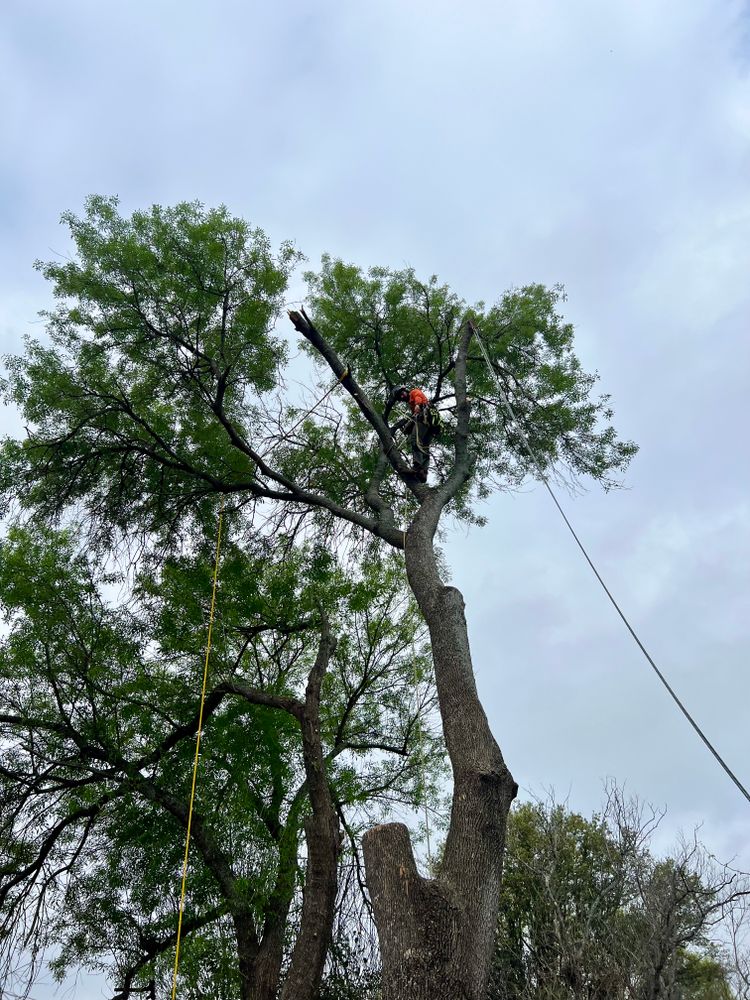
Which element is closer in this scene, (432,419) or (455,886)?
(455,886)

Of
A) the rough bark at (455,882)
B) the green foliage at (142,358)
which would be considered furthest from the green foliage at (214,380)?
the rough bark at (455,882)

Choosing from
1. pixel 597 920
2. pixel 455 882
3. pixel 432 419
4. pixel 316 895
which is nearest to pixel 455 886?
pixel 455 882

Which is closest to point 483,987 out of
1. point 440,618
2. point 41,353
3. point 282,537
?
point 440,618

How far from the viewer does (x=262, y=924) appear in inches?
347

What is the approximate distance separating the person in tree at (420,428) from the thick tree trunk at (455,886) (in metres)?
2.95

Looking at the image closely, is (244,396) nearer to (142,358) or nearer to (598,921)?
(142,358)

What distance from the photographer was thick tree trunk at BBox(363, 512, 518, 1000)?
353cm

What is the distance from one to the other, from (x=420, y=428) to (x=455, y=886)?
4471mm

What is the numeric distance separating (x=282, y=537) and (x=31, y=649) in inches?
108

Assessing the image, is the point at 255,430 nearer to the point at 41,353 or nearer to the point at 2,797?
the point at 41,353

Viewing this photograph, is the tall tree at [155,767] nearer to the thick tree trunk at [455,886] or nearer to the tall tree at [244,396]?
the tall tree at [244,396]

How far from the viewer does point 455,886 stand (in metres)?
3.81

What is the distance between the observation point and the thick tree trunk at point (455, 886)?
3.53m

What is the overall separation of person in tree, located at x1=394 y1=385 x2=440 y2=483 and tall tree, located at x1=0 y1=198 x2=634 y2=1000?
0.79 ft
